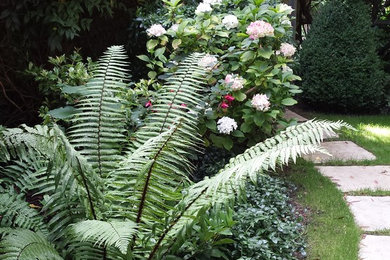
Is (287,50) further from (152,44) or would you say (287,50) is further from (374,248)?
(374,248)

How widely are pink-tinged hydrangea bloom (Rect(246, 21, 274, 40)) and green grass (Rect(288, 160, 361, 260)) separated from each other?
1.13 metres

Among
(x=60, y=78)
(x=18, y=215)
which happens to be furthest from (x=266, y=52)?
(x=18, y=215)

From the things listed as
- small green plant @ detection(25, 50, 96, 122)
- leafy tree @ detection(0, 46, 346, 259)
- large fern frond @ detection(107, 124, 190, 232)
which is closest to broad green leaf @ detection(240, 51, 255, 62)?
small green plant @ detection(25, 50, 96, 122)

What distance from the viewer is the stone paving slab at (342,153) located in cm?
448

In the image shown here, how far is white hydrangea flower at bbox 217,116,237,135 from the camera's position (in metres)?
3.59

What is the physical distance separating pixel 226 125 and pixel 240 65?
56cm

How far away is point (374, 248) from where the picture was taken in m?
2.94

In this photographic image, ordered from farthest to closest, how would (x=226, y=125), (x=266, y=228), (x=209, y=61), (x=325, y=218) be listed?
(x=209, y=61)
(x=226, y=125)
(x=325, y=218)
(x=266, y=228)

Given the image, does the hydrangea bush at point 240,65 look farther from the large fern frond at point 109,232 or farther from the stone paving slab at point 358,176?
the large fern frond at point 109,232

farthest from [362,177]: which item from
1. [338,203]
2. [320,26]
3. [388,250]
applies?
[320,26]

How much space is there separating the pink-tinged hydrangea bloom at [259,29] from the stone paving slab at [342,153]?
1.34m

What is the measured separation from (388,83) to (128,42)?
3.62 meters

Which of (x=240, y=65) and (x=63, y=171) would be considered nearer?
(x=63, y=171)

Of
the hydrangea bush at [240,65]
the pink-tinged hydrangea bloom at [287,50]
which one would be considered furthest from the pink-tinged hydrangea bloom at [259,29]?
the pink-tinged hydrangea bloom at [287,50]
